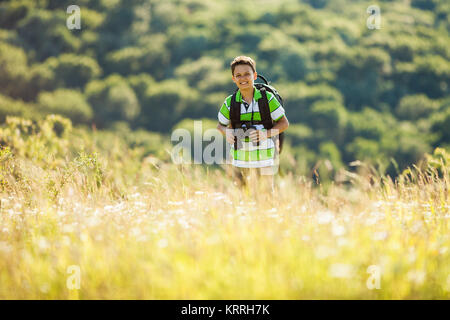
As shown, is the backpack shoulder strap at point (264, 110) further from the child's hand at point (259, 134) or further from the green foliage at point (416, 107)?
the green foliage at point (416, 107)

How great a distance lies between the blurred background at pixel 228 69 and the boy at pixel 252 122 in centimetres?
4325

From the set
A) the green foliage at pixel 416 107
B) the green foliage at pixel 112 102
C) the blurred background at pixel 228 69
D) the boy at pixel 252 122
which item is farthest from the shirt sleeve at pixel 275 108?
the green foliage at pixel 416 107

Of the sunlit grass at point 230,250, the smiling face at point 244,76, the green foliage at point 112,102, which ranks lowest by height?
the sunlit grass at point 230,250

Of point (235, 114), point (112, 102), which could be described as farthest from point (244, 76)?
point (112, 102)

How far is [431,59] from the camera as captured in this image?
7156cm

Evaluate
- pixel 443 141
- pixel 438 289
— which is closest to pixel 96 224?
pixel 438 289

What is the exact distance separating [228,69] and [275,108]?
6441 centimetres

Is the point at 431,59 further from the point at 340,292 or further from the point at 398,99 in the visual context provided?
the point at 340,292

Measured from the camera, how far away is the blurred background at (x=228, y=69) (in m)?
54.6

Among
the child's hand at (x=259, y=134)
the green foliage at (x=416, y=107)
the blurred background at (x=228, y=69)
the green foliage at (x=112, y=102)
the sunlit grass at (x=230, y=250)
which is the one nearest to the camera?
the sunlit grass at (x=230, y=250)

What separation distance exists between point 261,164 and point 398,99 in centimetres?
7071

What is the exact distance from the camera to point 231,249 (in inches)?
109

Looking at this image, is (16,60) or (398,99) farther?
(398,99)
